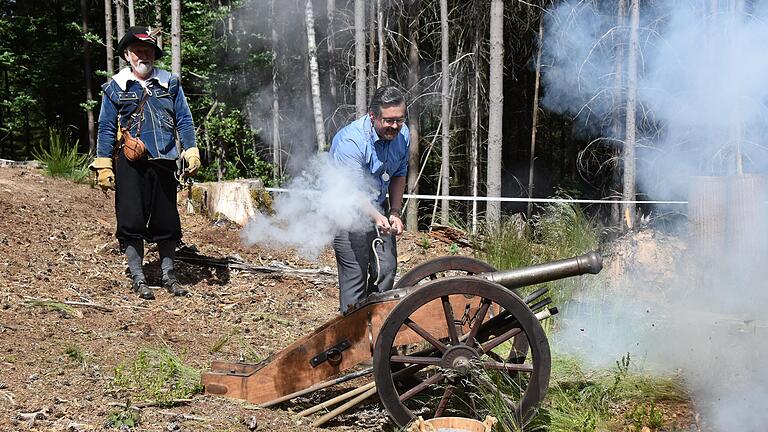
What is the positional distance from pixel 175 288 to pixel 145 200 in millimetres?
765

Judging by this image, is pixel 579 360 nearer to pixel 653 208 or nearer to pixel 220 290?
pixel 220 290

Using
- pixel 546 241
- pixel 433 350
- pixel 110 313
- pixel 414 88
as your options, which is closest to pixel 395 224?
pixel 433 350

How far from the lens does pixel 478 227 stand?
8.02 meters

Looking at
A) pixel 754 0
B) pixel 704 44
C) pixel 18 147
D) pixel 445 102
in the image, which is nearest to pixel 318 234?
pixel 704 44

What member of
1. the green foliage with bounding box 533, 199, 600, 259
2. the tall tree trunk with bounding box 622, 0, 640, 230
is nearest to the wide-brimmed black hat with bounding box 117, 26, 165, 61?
the green foliage with bounding box 533, 199, 600, 259

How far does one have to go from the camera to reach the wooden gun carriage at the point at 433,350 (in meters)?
3.45

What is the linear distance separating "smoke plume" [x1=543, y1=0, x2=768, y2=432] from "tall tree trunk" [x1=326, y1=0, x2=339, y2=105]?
316 inches

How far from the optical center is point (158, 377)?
3953 millimetres

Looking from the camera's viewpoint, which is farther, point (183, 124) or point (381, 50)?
point (381, 50)

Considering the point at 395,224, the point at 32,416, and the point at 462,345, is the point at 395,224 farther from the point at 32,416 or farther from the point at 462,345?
the point at 32,416

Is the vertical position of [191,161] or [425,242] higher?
[191,161]

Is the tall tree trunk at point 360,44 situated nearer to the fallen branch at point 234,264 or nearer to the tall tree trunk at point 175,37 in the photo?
the tall tree trunk at point 175,37

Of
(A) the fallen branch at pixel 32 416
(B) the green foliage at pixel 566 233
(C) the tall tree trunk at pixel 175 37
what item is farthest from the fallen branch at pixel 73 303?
(C) the tall tree trunk at pixel 175 37

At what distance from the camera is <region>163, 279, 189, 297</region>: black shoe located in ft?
19.6
